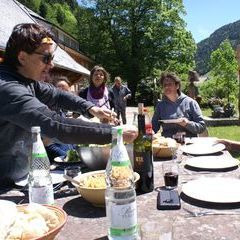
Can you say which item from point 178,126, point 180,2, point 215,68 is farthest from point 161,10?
point 178,126

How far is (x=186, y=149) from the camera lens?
3324 millimetres

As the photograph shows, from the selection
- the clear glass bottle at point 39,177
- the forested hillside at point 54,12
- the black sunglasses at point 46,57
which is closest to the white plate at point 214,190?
the clear glass bottle at point 39,177

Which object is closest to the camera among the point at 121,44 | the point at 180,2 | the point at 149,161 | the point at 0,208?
the point at 0,208

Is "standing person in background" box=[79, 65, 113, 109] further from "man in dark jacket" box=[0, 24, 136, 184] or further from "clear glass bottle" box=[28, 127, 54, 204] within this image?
"clear glass bottle" box=[28, 127, 54, 204]

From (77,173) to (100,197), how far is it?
0.42 m

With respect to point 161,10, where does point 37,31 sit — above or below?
below

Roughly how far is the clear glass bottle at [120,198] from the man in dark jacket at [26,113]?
16.4 inches

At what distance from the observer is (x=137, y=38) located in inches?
1499

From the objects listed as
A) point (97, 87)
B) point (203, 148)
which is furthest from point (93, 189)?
point (97, 87)

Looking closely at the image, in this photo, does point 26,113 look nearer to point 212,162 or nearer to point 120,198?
point 120,198

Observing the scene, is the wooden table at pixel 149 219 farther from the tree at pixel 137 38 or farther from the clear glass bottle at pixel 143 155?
the tree at pixel 137 38

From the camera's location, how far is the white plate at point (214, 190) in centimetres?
199

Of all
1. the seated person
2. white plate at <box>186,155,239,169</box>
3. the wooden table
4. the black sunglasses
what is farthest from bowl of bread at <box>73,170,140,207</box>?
the seated person

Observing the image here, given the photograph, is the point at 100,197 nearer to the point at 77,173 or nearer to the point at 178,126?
the point at 77,173
